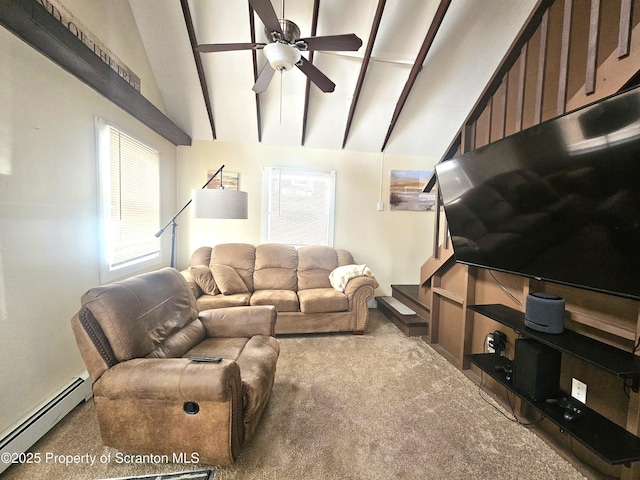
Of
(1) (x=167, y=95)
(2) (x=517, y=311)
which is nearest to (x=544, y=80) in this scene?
(2) (x=517, y=311)

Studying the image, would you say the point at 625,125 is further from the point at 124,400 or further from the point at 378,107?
the point at 378,107

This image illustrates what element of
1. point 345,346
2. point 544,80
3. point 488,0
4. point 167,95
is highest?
point 488,0

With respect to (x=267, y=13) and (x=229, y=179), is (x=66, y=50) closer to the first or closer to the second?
(x=267, y=13)

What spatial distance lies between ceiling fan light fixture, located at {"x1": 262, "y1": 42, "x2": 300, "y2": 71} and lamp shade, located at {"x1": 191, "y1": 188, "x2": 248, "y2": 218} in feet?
4.00

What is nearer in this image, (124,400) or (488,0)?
(124,400)

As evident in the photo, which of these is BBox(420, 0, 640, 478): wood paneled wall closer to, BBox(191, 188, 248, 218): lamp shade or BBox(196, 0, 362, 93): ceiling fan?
BBox(196, 0, 362, 93): ceiling fan

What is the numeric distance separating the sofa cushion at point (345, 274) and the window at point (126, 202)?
2.25 meters

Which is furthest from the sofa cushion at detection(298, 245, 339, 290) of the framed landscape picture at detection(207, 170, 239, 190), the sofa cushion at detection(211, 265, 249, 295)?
the framed landscape picture at detection(207, 170, 239, 190)

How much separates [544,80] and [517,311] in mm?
1581

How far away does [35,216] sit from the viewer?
167 cm

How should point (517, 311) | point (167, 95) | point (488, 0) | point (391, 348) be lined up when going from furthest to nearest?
point (167, 95) < point (391, 348) < point (488, 0) < point (517, 311)

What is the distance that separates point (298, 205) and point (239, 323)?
2.35 m

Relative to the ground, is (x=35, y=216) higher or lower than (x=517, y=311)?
higher

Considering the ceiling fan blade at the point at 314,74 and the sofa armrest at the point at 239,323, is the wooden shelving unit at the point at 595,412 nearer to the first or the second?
the sofa armrest at the point at 239,323
